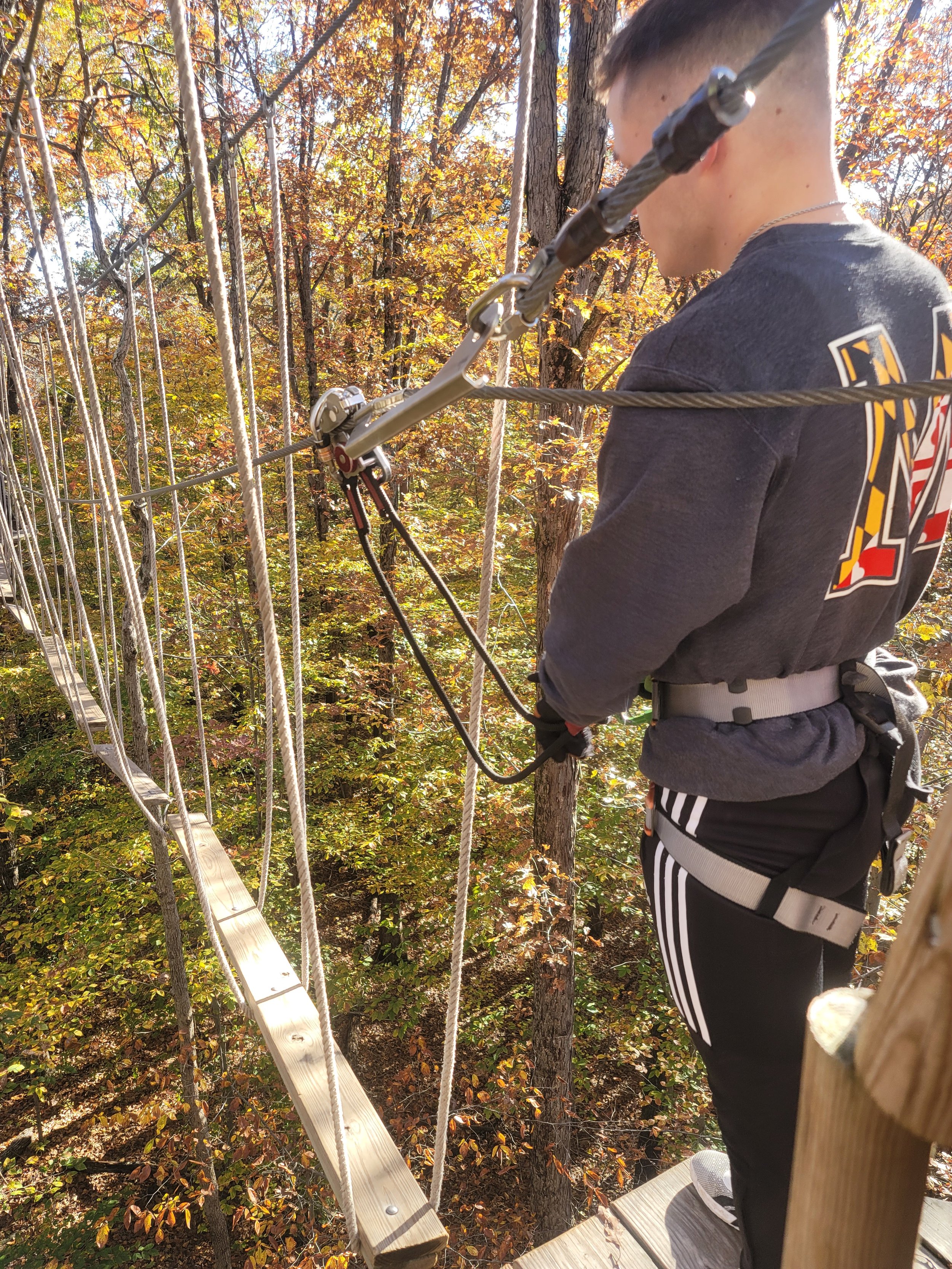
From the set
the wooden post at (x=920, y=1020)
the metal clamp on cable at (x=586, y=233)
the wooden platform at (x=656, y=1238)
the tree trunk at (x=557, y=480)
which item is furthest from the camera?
the tree trunk at (x=557, y=480)

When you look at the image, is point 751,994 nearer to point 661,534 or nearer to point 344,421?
point 661,534

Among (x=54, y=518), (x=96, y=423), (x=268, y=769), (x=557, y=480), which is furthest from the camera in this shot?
(x=557, y=480)

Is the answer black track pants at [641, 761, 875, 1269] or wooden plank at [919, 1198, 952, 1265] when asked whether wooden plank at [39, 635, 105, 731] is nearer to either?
black track pants at [641, 761, 875, 1269]

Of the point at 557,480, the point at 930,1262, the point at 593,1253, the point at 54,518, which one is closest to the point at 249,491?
the point at 593,1253

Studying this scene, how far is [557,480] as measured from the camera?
12.7 feet

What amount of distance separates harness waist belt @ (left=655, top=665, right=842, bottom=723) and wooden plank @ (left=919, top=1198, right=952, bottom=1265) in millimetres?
870

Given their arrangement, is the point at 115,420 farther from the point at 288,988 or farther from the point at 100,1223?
the point at 288,988

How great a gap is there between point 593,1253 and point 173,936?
15.8 feet

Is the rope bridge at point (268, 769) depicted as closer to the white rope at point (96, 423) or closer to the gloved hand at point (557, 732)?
the white rope at point (96, 423)

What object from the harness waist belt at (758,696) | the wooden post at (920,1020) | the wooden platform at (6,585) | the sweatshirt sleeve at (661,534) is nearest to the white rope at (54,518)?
the wooden platform at (6,585)

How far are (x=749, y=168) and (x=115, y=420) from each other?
899 centimetres

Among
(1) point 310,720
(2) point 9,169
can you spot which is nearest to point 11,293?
(2) point 9,169

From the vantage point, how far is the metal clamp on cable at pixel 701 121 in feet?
1.58

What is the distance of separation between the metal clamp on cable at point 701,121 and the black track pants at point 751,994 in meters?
0.61
